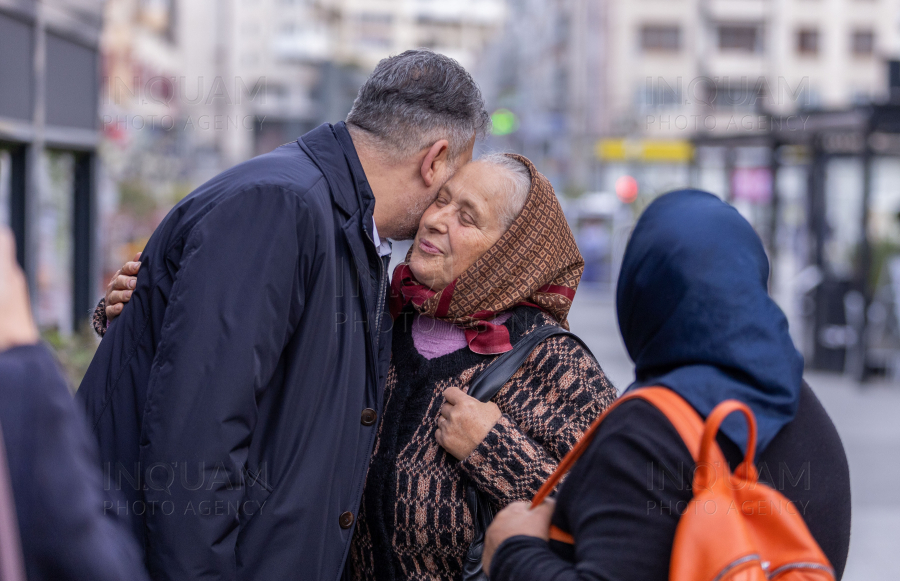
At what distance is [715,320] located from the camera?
154cm

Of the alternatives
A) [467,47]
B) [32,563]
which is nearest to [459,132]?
[32,563]

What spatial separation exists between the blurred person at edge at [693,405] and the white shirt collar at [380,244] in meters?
0.83

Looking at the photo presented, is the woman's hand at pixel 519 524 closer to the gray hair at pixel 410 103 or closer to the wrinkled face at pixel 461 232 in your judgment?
the wrinkled face at pixel 461 232

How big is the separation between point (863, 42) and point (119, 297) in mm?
57627

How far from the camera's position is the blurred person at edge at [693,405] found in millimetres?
1498

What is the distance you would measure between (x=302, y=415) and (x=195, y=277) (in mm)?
396

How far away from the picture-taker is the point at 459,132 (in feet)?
8.38

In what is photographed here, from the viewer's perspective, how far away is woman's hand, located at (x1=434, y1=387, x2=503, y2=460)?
2.29 meters

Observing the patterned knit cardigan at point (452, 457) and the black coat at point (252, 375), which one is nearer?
the black coat at point (252, 375)

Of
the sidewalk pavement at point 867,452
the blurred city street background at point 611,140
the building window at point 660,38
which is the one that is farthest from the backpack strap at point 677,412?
the building window at point 660,38

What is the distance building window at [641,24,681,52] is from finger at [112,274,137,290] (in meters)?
51.3

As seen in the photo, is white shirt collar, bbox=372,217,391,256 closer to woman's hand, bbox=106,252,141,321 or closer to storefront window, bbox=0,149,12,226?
woman's hand, bbox=106,252,141,321

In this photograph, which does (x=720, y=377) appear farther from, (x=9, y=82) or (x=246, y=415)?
(x=9, y=82)

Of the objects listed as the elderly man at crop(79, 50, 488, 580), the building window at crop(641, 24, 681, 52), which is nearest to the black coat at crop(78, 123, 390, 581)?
the elderly man at crop(79, 50, 488, 580)
